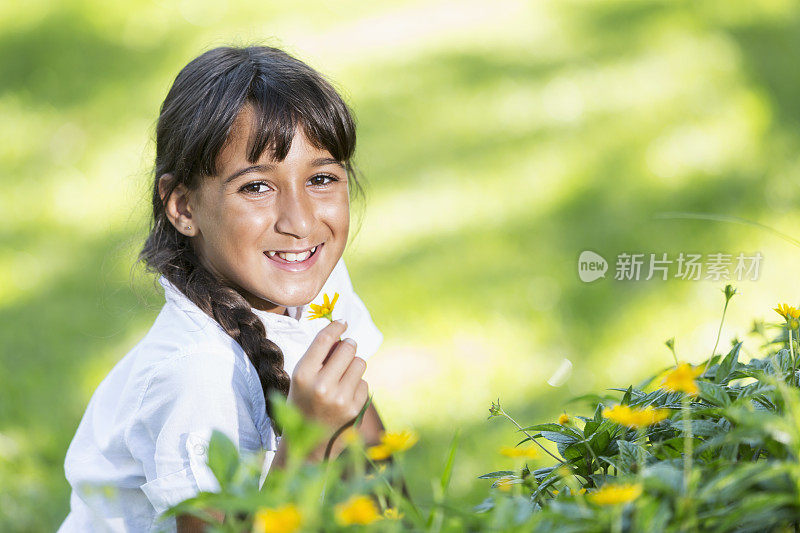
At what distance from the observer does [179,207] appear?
174 centimetres

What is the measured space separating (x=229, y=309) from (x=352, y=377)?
0.43m

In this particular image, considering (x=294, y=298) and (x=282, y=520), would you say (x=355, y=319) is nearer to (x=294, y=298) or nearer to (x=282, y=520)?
(x=294, y=298)

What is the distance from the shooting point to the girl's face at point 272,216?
5.21 feet

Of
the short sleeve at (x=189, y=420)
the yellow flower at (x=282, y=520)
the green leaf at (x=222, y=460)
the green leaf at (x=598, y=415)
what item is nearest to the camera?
the yellow flower at (x=282, y=520)

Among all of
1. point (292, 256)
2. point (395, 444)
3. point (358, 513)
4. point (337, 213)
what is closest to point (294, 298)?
point (292, 256)

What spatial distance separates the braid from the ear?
0.22 feet

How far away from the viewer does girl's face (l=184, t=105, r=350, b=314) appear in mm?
1587

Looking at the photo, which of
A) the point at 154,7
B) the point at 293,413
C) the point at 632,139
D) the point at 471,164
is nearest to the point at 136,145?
the point at 154,7

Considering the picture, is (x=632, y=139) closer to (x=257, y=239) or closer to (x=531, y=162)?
(x=531, y=162)

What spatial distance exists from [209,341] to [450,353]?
1.78 m

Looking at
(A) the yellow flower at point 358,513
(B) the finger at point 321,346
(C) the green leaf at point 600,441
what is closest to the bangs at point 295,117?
(B) the finger at point 321,346

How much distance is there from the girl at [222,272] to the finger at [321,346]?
13 centimetres

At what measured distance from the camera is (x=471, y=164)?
4.19 m

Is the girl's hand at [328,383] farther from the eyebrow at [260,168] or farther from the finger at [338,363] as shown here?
the eyebrow at [260,168]
